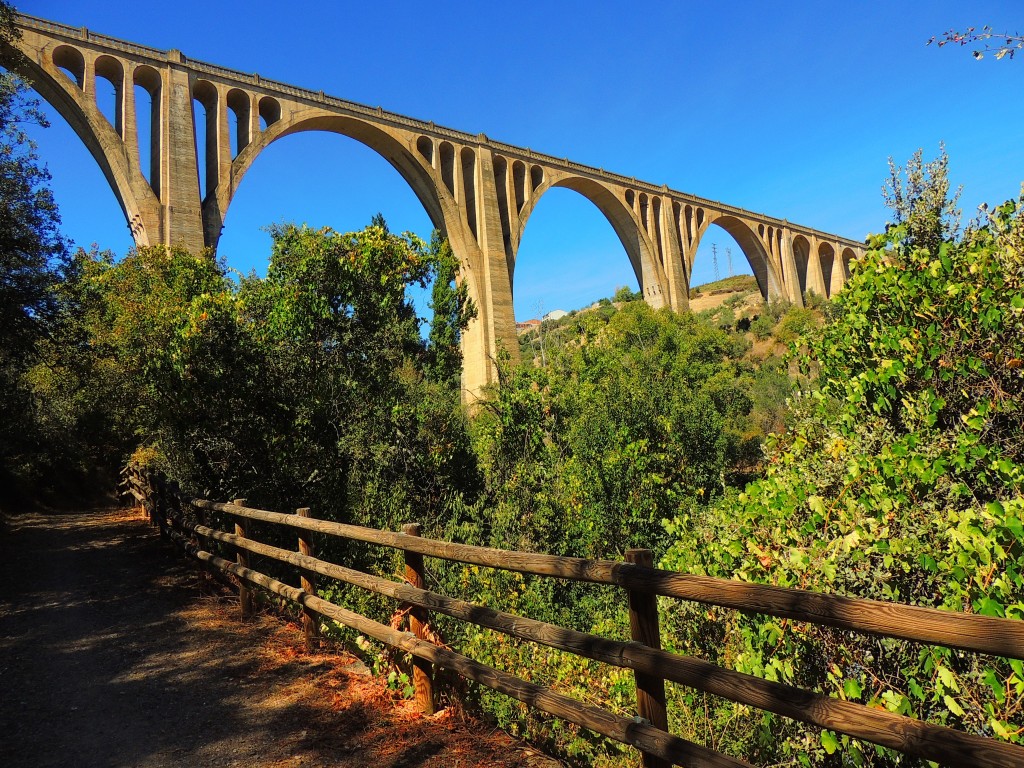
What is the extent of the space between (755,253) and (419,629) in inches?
1793

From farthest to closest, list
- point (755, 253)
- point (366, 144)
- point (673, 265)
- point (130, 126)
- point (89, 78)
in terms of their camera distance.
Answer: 1. point (755, 253)
2. point (673, 265)
3. point (366, 144)
4. point (130, 126)
5. point (89, 78)

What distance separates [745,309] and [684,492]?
1684 inches

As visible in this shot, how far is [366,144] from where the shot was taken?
999 inches

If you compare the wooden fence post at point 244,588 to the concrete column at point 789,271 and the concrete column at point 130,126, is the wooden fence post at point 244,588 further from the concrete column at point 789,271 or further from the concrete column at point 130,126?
the concrete column at point 789,271

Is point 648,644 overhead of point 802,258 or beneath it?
beneath

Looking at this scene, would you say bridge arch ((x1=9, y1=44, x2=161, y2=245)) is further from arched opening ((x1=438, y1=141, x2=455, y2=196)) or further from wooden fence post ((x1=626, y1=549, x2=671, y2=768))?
→ wooden fence post ((x1=626, y1=549, x2=671, y2=768))

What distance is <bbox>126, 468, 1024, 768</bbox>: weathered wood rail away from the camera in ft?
4.65

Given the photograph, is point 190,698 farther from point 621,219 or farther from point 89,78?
point 621,219

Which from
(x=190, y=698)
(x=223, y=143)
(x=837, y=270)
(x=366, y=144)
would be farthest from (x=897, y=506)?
(x=837, y=270)

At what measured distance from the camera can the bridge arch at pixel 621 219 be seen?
30319mm

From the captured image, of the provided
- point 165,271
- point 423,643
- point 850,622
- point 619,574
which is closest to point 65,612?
point 423,643

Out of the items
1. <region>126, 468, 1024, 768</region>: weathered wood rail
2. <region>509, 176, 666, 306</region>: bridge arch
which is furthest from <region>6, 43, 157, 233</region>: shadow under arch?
<region>126, 468, 1024, 768</region>: weathered wood rail

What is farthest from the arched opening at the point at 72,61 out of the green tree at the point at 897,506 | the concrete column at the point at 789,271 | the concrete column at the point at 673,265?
the concrete column at the point at 789,271

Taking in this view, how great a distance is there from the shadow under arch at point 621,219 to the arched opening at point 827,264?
2192cm
